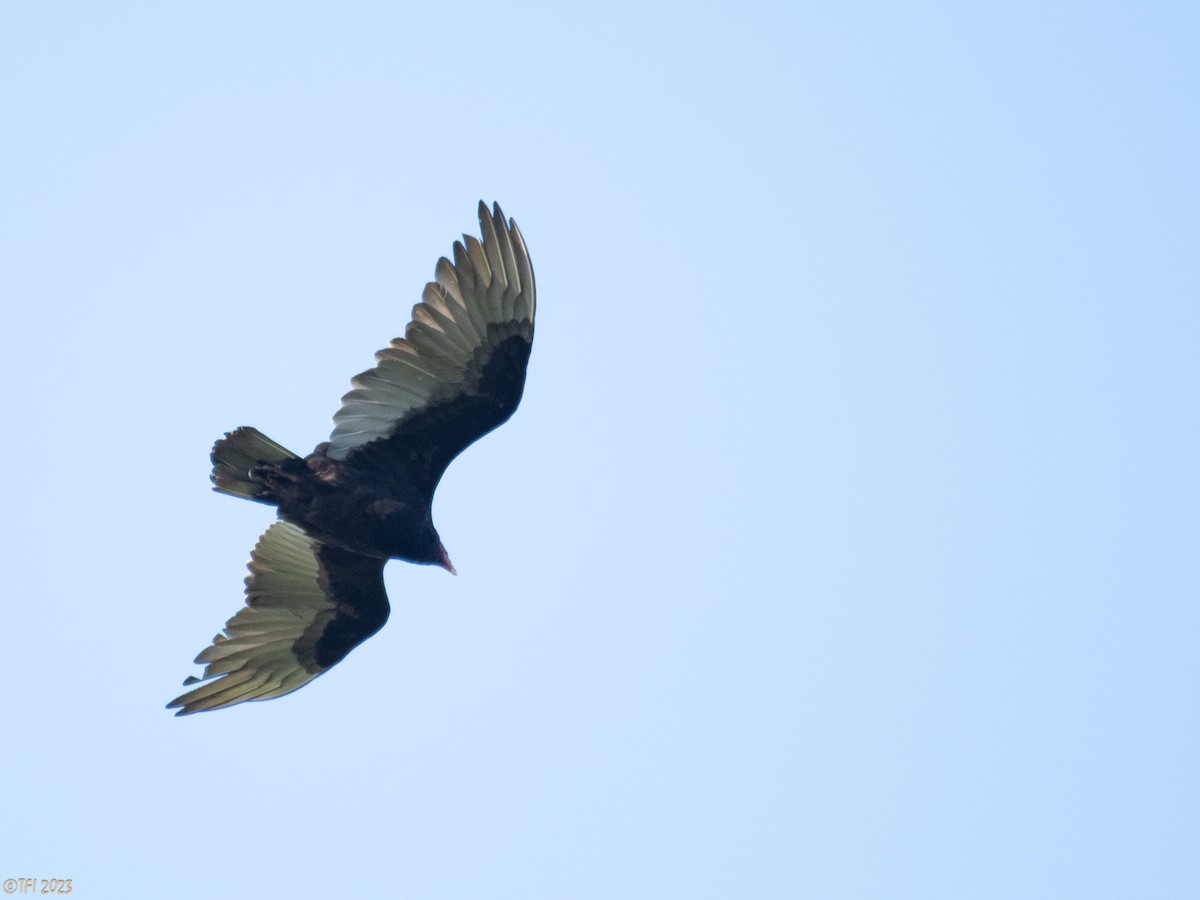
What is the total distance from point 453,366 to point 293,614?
254 centimetres

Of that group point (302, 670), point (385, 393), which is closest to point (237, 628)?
point (302, 670)

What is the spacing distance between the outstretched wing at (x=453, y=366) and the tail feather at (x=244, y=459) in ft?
1.33

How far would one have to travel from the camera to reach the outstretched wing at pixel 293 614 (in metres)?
10.8

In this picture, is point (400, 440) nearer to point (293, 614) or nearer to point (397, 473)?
point (397, 473)

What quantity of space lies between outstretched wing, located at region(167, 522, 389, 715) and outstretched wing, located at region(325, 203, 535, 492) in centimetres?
116

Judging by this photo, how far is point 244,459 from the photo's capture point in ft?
32.6

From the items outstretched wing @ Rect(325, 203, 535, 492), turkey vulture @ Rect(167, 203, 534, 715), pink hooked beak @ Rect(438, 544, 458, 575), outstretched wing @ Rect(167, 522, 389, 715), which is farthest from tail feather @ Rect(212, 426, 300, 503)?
pink hooked beak @ Rect(438, 544, 458, 575)

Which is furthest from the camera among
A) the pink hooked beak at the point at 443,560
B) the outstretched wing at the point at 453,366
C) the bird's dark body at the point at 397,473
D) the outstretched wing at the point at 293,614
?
the outstretched wing at the point at 293,614

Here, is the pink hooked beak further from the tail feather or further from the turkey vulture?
the tail feather

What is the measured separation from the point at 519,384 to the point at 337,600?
2464 millimetres

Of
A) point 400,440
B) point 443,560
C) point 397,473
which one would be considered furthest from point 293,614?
point 400,440

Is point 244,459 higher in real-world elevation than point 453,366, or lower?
lower

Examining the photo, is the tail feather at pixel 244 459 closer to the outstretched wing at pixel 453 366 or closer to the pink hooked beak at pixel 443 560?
the outstretched wing at pixel 453 366

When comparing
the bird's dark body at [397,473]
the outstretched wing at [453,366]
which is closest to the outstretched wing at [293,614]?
the bird's dark body at [397,473]
